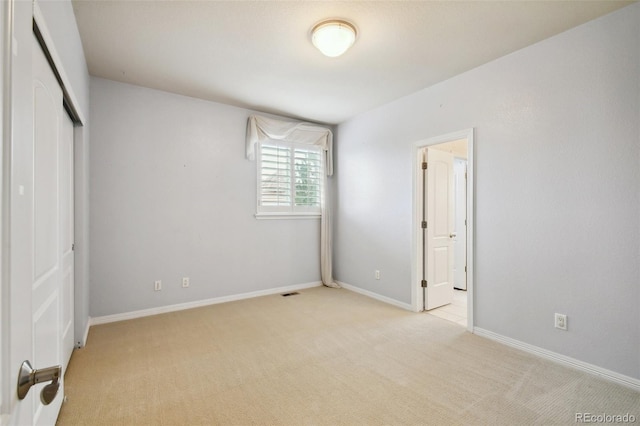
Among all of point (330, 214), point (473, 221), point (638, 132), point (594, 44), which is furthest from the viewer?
point (330, 214)

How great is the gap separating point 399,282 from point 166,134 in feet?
11.3

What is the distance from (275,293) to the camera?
4570 mm

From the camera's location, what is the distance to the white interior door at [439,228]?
3.90 metres

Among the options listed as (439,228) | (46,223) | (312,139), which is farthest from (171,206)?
(439,228)

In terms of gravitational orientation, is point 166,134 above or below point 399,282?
above

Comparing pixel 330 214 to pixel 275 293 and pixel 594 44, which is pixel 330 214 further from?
pixel 594 44

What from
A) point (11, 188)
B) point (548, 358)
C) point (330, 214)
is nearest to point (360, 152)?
point (330, 214)

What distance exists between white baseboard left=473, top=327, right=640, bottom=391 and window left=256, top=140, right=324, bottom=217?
2.86m

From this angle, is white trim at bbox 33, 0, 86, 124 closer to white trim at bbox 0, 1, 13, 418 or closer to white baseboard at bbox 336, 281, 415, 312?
white trim at bbox 0, 1, 13, 418

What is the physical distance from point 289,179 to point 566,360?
3.73 metres

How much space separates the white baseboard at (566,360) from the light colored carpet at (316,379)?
69mm

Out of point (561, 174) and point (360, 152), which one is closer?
point (561, 174)

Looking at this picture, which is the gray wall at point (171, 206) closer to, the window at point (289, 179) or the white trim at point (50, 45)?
the window at point (289, 179)

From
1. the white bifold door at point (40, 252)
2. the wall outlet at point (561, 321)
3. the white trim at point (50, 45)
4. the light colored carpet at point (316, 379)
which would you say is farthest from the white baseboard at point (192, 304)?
the wall outlet at point (561, 321)
